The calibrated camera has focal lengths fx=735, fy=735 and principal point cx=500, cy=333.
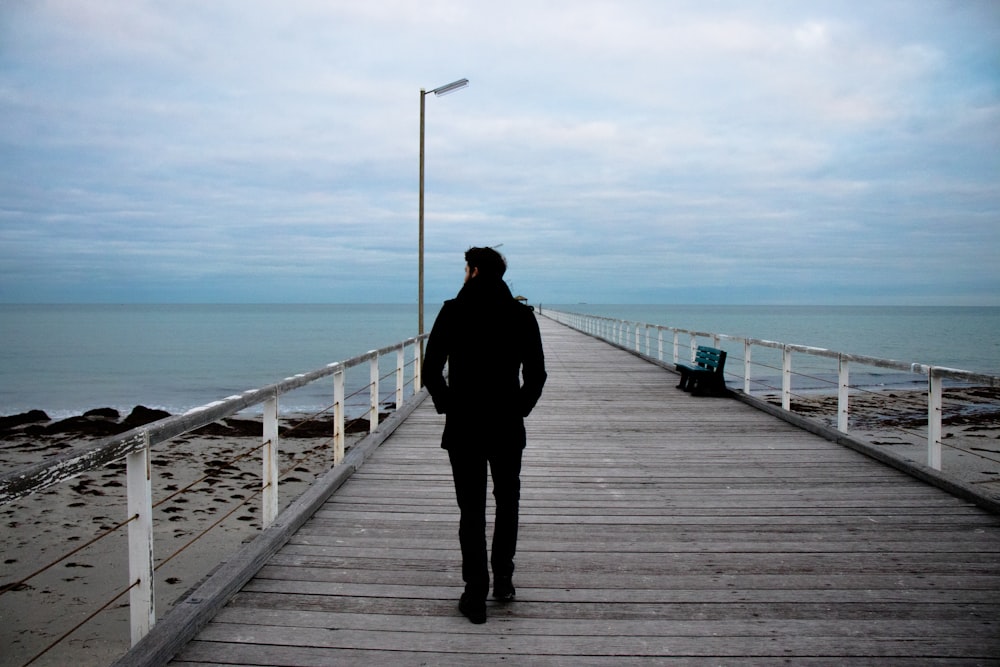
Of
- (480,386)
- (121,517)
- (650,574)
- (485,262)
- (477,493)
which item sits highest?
(485,262)

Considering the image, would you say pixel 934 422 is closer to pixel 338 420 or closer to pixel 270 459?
pixel 338 420

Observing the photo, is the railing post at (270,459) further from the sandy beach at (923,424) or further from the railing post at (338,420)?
the sandy beach at (923,424)

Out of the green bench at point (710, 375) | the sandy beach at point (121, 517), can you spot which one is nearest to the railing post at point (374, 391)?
the sandy beach at point (121, 517)

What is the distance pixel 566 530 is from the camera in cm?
453

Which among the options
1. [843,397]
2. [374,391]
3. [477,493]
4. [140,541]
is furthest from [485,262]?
[843,397]

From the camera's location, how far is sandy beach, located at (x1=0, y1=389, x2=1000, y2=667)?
7277mm

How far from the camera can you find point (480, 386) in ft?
10.3

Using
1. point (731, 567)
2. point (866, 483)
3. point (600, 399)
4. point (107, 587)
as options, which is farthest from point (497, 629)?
point (600, 399)

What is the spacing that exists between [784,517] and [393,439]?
4.11 meters

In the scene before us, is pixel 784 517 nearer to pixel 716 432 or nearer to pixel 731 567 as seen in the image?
pixel 731 567

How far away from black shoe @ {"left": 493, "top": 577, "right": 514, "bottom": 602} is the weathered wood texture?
0.20ft

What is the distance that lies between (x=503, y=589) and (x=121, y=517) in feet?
32.7

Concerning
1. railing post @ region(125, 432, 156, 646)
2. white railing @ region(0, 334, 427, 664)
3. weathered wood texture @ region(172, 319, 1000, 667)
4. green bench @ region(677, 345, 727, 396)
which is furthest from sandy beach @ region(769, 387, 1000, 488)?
railing post @ region(125, 432, 156, 646)

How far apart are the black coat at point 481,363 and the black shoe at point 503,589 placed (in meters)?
0.68
